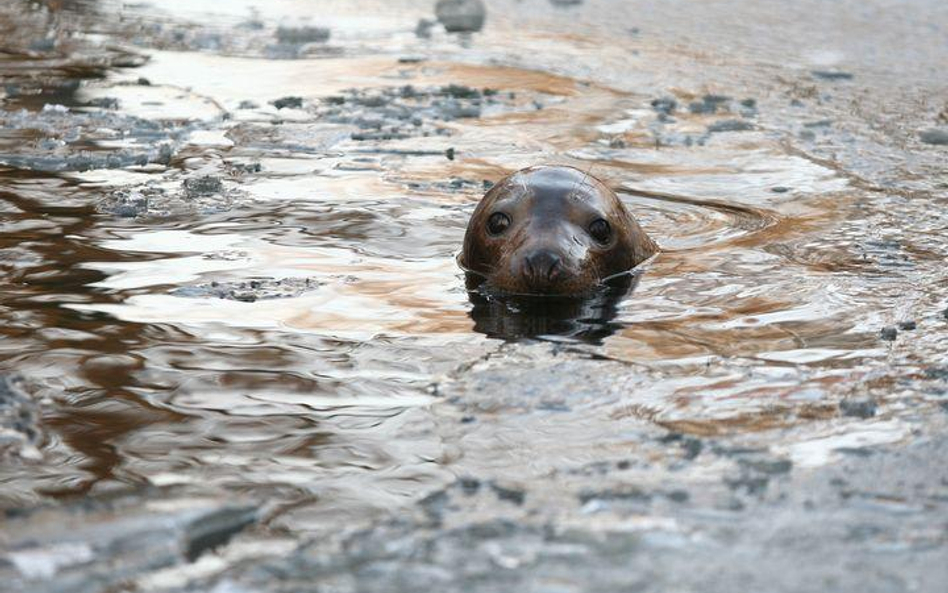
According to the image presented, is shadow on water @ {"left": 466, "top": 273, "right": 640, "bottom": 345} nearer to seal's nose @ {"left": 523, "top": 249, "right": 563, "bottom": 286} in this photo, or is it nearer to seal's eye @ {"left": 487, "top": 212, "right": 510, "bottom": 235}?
seal's nose @ {"left": 523, "top": 249, "right": 563, "bottom": 286}

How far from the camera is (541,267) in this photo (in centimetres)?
609

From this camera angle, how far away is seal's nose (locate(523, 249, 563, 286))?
6.09 meters

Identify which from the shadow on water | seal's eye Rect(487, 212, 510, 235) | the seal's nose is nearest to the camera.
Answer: the shadow on water

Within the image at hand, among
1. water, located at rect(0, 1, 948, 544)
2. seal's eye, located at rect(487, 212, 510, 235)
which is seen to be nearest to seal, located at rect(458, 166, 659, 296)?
seal's eye, located at rect(487, 212, 510, 235)

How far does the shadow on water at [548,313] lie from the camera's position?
5.55 m

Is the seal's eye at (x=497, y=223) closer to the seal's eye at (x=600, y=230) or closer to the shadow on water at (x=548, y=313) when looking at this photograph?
the shadow on water at (x=548, y=313)

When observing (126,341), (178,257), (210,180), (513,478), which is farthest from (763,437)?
(210,180)

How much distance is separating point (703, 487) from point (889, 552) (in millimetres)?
541

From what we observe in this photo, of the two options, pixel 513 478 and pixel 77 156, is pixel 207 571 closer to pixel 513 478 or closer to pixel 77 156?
pixel 513 478

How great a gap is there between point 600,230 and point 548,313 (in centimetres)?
78

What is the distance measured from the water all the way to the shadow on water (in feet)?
0.09

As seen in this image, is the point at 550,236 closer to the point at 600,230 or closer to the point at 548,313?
the point at 600,230

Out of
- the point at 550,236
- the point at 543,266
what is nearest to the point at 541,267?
the point at 543,266

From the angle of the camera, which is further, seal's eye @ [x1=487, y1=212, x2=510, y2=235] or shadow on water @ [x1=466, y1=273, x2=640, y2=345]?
seal's eye @ [x1=487, y1=212, x2=510, y2=235]
